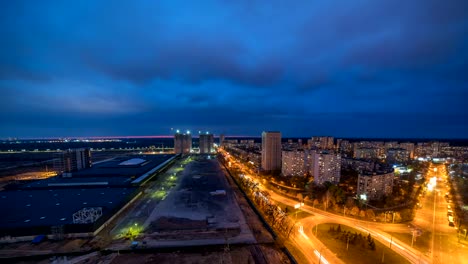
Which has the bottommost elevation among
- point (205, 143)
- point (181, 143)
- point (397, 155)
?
point (397, 155)

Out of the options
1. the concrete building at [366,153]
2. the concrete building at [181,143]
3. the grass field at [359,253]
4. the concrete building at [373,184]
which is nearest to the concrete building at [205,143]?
the concrete building at [181,143]

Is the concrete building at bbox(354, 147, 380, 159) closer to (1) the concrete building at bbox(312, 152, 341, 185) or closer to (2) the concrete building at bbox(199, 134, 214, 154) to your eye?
(1) the concrete building at bbox(312, 152, 341, 185)

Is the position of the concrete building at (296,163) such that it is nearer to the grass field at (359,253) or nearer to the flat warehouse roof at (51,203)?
the grass field at (359,253)

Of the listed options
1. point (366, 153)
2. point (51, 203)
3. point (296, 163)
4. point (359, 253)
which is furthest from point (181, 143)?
point (359, 253)

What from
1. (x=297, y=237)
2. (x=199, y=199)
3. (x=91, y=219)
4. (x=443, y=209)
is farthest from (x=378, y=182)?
(x=91, y=219)

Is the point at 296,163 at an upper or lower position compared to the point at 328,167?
lower

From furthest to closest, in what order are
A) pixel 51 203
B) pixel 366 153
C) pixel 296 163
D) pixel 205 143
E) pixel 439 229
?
1. pixel 205 143
2. pixel 366 153
3. pixel 296 163
4. pixel 51 203
5. pixel 439 229

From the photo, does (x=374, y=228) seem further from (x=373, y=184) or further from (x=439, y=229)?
(x=373, y=184)

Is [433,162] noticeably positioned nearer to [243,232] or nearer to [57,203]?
[243,232]
